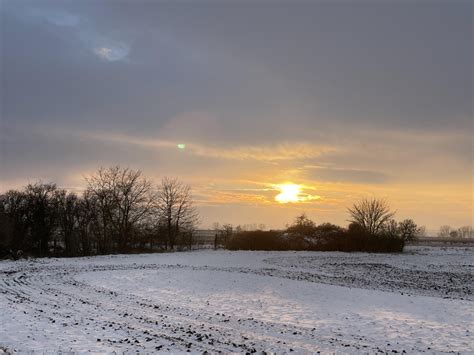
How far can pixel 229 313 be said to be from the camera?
14820mm

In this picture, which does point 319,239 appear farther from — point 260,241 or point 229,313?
point 229,313

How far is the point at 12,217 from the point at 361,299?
53.1 metres

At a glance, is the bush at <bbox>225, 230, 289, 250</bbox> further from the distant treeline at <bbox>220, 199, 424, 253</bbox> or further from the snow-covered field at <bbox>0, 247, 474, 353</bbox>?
the snow-covered field at <bbox>0, 247, 474, 353</bbox>

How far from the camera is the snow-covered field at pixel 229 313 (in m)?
10.8

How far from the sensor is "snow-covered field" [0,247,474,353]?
1079 cm

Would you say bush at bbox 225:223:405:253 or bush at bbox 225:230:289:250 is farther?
bush at bbox 225:230:289:250

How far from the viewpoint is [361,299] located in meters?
18.2

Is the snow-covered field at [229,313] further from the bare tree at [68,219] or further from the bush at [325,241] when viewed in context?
the bare tree at [68,219]

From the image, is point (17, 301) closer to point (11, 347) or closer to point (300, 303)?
point (11, 347)

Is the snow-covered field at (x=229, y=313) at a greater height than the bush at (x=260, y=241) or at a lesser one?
lesser

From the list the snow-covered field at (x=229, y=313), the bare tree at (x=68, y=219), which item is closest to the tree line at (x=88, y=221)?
the bare tree at (x=68, y=219)

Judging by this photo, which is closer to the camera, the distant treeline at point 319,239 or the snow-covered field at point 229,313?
the snow-covered field at point 229,313

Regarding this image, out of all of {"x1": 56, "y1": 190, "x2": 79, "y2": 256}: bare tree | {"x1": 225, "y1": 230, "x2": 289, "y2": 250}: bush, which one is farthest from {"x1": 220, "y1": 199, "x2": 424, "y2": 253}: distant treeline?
{"x1": 56, "y1": 190, "x2": 79, "y2": 256}: bare tree

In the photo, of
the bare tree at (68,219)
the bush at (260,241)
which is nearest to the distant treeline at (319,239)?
the bush at (260,241)
